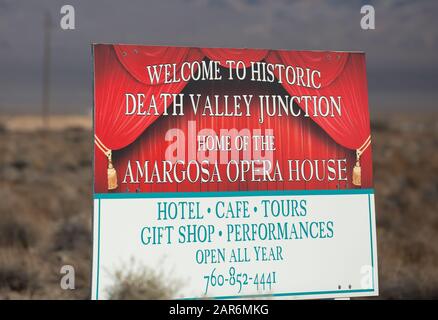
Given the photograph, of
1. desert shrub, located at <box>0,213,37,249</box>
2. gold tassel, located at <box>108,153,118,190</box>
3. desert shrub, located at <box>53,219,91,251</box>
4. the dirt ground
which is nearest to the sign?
gold tassel, located at <box>108,153,118,190</box>

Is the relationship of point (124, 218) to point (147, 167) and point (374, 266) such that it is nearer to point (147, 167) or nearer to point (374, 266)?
point (147, 167)

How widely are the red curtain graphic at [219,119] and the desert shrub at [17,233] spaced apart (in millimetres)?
6008

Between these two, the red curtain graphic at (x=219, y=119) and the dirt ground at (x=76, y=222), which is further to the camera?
the dirt ground at (x=76, y=222)

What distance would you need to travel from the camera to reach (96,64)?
6523 millimetres

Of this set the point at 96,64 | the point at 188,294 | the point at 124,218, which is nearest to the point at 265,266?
the point at 188,294

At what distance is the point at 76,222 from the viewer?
11.9m

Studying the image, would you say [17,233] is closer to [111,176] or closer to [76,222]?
[76,222]

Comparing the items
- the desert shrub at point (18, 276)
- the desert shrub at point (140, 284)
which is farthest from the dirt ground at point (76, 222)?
the desert shrub at point (140, 284)

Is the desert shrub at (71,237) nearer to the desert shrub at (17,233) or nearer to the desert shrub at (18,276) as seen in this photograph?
the desert shrub at (17,233)

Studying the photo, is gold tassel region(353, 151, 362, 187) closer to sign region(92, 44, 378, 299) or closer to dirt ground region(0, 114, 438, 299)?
sign region(92, 44, 378, 299)

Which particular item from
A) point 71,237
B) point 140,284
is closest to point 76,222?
point 71,237

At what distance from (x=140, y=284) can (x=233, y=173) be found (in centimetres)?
148

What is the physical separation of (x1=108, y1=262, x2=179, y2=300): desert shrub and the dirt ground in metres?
2.27

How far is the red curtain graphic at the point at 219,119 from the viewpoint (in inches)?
257
